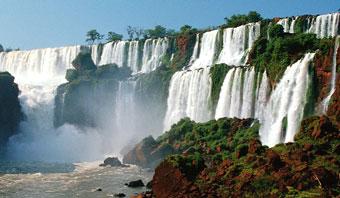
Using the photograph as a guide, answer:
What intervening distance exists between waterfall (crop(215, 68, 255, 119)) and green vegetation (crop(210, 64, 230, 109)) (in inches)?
39.2


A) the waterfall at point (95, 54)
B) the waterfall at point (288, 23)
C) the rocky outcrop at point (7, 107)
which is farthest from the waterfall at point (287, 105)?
the waterfall at point (95, 54)

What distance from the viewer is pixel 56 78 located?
3765 inches

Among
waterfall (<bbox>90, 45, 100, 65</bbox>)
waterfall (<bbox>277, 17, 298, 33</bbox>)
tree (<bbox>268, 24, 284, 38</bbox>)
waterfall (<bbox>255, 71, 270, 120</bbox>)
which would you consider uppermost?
waterfall (<bbox>90, 45, 100, 65</bbox>)

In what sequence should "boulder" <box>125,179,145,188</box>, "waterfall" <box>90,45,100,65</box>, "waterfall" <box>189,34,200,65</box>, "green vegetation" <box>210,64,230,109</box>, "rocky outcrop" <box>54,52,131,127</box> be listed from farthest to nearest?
"waterfall" <box>90,45,100,65</box>
"waterfall" <box>189,34,200,65</box>
"rocky outcrop" <box>54,52,131,127</box>
"green vegetation" <box>210,64,230,109</box>
"boulder" <box>125,179,145,188</box>

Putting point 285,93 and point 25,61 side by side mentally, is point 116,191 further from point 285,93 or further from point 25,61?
point 25,61

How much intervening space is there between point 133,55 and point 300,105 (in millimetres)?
44303

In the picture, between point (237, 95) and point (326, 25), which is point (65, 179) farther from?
point (326, 25)

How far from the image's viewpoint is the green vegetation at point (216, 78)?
62.2 metres

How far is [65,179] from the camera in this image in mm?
50812

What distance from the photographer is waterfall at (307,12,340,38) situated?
59672mm

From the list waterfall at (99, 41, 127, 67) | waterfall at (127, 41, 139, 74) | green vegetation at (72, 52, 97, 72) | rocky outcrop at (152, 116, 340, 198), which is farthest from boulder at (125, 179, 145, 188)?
waterfall at (99, 41, 127, 67)

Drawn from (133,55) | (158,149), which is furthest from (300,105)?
(133,55)

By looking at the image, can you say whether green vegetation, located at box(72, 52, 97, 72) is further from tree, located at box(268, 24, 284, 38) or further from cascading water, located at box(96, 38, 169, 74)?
tree, located at box(268, 24, 284, 38)

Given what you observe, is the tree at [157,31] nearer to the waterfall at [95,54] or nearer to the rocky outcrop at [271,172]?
the waterfall at [95,54]
